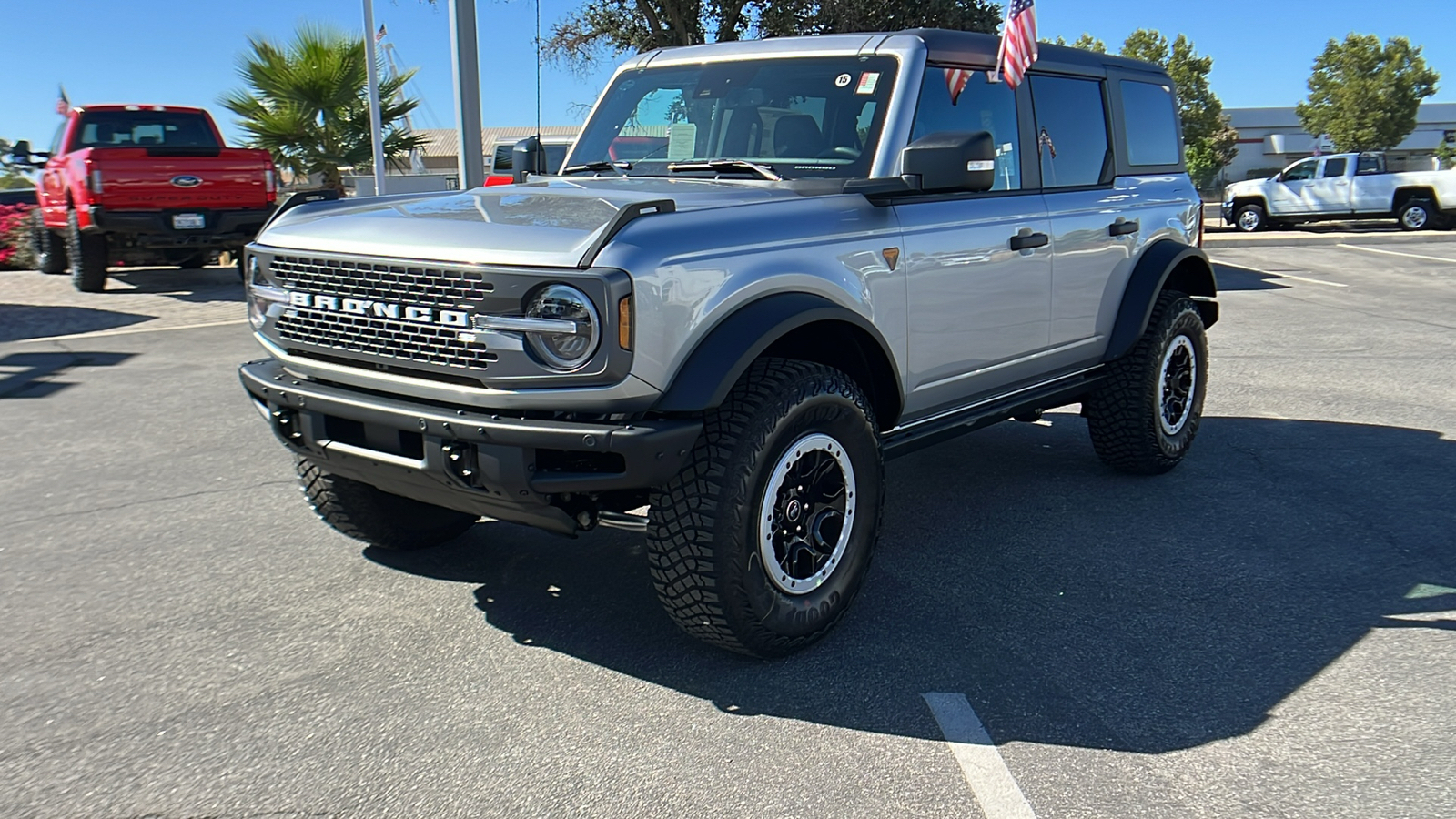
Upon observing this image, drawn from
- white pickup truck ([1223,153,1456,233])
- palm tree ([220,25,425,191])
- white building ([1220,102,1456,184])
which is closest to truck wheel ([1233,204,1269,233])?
white pickup truck ([1223,153,1456,233])

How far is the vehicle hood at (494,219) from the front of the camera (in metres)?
3.21

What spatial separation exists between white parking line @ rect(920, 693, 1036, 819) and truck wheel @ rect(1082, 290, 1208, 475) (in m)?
2.64

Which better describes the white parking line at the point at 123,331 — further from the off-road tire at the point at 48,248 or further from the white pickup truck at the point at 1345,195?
the white pickup truck at the point at 1345,195

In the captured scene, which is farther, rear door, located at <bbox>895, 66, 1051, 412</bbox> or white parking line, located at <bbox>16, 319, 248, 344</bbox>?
white parking line, located at <bbox>16, 319, 248, 344</bbox>

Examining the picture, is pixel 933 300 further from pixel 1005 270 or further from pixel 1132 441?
pixel 1132 441

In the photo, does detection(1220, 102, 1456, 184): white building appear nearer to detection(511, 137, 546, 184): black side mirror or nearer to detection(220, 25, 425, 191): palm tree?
detection(220, 25, 425, 191): palm tree

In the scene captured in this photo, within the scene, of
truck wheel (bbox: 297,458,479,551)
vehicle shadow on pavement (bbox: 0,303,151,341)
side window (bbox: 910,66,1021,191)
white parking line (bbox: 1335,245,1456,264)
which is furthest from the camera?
white parking line (bbox: 1335,245,1456,264)

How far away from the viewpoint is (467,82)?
10.7 m

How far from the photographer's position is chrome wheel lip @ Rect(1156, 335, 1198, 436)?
224 inches

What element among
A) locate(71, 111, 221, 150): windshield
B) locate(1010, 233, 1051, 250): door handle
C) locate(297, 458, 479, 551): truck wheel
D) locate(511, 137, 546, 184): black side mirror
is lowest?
locate(297, 458, 479, 551): truck wheel

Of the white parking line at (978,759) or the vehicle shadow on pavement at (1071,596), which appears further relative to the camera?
the vehicle shadow on pavement at (1071,596)

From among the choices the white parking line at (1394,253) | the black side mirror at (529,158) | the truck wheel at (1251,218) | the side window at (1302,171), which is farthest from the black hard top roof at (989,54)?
the truck wheel at (1251,218)

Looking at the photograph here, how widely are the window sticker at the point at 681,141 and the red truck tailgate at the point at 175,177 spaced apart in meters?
9.78

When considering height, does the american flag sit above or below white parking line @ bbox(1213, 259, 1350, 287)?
above
